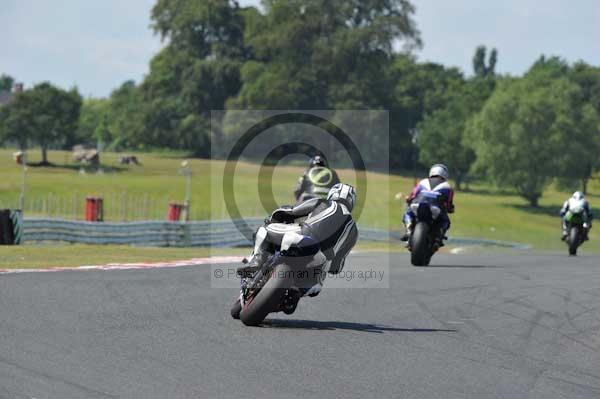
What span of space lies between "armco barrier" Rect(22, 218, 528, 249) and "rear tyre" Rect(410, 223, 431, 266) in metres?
11.6

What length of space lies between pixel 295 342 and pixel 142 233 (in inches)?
796

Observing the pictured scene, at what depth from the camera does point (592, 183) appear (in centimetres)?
11544

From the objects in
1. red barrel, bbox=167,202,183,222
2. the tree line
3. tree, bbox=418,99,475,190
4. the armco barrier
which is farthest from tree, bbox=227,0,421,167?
the armco barrier

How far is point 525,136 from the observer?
8094cm

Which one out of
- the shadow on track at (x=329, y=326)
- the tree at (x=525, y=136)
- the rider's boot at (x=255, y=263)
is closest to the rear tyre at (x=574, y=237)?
the shadow on track at (x=329, y=326)

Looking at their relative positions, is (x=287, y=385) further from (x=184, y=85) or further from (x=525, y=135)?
(x=184, y=85)

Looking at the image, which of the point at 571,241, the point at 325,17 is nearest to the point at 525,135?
the point at 325,17

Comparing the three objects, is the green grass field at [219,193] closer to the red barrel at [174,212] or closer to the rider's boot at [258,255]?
the red barrel at [174,212]

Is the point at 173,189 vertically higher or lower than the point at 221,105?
lower

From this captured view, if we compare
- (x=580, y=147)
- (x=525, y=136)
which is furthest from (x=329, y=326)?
(x=580, y=147)

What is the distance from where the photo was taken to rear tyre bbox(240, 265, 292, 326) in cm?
966

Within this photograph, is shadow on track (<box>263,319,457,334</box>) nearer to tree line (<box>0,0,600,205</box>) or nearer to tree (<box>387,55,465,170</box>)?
tree line (<box>0,0,600,205</box>)

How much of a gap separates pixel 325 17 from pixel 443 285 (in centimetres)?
8276

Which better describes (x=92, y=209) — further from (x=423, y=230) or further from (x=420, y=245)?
(x=423, y=230)
